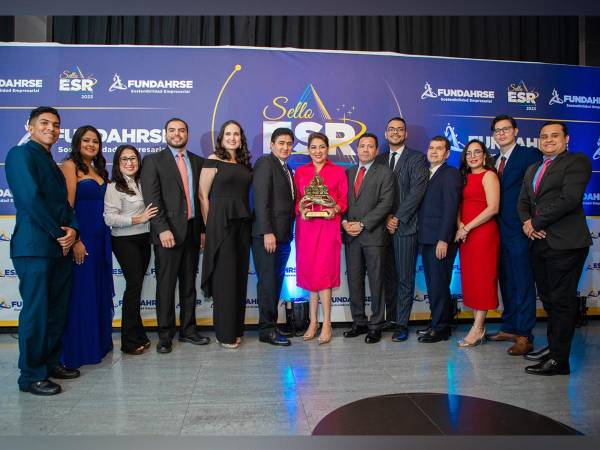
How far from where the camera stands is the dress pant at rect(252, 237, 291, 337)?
4168mm

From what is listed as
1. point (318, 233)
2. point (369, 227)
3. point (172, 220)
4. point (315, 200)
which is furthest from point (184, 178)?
point (369, 227)

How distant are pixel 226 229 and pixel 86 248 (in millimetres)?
1076

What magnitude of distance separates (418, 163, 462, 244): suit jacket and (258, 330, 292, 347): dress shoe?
1.50m

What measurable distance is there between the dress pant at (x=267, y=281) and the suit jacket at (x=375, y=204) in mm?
742

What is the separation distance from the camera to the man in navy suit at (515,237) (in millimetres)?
3928

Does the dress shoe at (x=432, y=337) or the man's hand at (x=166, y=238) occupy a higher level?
→ the man's hand at (x=166, y=238)

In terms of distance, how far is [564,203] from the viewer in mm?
3240

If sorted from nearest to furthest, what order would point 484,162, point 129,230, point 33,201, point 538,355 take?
point 33,201, point 538,355, point 129,230, point 484,162

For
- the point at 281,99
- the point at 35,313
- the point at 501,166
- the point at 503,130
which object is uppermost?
the point at 281,99

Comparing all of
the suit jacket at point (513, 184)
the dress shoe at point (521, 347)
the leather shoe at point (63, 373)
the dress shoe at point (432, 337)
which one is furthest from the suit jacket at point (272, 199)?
the dress shoe at point (521, 347)

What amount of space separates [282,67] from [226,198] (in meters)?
1.89

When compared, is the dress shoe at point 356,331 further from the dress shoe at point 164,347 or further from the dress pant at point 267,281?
the dress shoe at point 164,347

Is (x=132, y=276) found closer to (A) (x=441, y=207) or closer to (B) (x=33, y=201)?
(B) (x=33, y=201)

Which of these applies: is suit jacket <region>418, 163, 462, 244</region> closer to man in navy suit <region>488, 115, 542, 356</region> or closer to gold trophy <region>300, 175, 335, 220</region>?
man in navy suit <region>488, 115, 542, 356</region>
